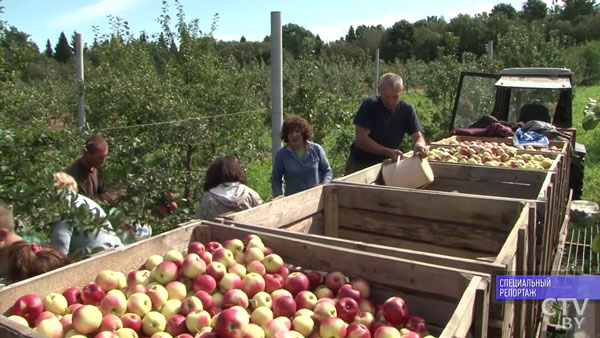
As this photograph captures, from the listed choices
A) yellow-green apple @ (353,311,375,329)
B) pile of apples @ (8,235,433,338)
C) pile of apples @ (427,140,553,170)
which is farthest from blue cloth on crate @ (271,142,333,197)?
yellow-green apple @ (353,311,375,329)

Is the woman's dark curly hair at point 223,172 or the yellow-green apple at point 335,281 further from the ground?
the woman's dark curly hair at point 223,172

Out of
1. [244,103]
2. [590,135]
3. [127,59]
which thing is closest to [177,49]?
[127,59]

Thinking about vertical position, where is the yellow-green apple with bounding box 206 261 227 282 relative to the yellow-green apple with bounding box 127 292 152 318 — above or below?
above

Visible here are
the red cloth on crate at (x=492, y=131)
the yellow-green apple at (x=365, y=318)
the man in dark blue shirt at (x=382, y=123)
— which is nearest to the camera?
the yellow-green apple at (x=365, y=318)

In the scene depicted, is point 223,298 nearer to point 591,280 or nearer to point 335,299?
point 335,299

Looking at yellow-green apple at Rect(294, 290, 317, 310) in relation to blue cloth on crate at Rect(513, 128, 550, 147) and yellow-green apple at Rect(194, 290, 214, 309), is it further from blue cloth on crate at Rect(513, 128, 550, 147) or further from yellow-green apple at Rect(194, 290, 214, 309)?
blue cloth on crate at Rect(513, 128, 550, 147)

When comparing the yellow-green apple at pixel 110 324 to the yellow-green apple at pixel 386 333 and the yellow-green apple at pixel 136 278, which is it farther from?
the yellow-green apple at pixel 386 333

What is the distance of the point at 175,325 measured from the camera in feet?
5.95

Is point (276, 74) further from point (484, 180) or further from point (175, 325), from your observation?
point (175, 325)

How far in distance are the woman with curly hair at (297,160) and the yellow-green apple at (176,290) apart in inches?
93.4

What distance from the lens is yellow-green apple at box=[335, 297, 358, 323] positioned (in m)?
1.86

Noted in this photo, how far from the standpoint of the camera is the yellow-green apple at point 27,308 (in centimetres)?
177

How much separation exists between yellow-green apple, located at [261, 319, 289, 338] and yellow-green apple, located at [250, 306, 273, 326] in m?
0.04

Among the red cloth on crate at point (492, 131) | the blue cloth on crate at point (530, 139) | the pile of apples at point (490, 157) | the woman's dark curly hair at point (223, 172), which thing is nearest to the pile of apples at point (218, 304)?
the woman's dark curly hair at point (223, 172)
